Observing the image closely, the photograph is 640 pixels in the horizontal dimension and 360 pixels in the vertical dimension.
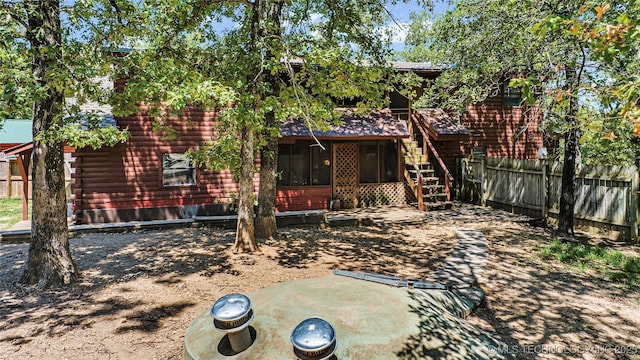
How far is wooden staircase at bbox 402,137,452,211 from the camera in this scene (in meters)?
14.3

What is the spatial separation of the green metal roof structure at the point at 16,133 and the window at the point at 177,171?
10.7m

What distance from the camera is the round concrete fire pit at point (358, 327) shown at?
2.71m

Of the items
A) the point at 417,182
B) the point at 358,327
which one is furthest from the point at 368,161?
the point at 358,327

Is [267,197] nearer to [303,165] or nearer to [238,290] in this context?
[238,290]

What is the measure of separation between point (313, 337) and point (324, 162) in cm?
1308

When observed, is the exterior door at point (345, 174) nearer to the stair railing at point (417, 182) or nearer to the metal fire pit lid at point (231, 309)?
the stair railing at point (417, 182)

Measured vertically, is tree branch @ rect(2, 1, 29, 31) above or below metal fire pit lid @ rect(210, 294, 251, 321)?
above

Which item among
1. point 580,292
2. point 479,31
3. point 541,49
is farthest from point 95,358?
point 479,31

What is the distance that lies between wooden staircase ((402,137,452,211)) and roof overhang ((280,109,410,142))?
112cm

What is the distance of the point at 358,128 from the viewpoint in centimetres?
1453

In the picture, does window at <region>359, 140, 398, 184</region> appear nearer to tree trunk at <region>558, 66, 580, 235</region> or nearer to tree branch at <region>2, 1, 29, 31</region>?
tree trunk at <region>558, 66, 580, 235</region>

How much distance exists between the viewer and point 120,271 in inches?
273

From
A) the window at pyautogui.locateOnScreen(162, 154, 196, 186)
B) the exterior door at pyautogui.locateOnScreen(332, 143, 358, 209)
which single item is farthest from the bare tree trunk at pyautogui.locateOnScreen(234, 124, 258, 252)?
the exterior door at pyautogui.locateOnScreen(332, 143, 358, 209)

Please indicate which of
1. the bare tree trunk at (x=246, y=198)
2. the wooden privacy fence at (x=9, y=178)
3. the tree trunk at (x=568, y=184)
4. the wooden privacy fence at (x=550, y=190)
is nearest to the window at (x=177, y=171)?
the bare tree trunk at (x=246, y=198)
